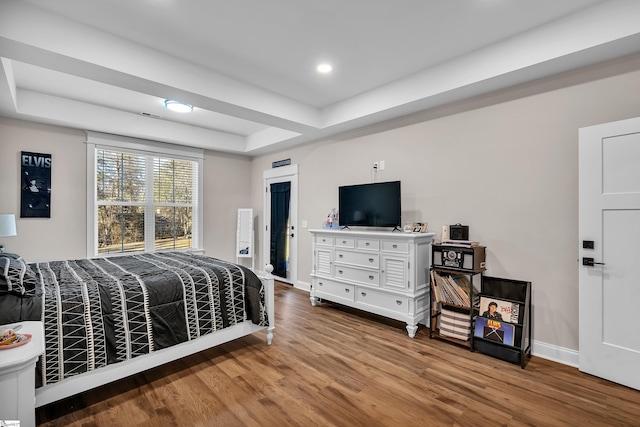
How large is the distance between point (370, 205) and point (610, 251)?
2224mm

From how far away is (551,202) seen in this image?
8.75ft

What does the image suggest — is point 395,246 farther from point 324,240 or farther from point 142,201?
point 142,201

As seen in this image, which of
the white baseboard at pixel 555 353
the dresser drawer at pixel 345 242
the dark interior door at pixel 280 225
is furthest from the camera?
the dark interior door at pixel 280 225

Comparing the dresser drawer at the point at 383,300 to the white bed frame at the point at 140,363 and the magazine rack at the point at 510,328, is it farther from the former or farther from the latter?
the white bed frame at the point at 140,363

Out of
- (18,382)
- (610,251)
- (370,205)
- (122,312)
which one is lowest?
(18,382)

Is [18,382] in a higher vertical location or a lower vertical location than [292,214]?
lower

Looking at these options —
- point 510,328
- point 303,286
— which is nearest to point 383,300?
point 510,328

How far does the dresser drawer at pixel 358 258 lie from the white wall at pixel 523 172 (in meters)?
0.69

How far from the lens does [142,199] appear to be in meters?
4.99

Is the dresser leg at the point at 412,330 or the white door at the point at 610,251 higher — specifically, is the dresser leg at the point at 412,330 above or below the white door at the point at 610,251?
below

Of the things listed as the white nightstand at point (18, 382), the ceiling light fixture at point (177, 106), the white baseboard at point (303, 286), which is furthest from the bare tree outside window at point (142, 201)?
the white nightstand at point (18, 382)

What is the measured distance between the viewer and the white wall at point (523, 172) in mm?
2539

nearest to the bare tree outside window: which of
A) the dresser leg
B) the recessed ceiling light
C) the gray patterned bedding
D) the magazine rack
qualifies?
the gray patterned bedding

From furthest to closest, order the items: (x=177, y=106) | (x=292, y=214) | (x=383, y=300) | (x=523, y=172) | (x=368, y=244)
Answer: (x=292, y=214), (x=177, y=106), (x=368, y=244), (x=383, y=300), (x=523, y=172)
